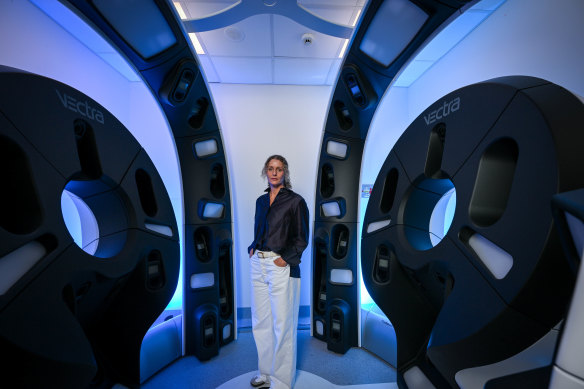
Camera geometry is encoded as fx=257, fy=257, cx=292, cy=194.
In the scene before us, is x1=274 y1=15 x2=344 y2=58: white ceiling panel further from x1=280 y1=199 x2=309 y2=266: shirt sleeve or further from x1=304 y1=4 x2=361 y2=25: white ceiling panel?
x1=280 y1=199 x2=309 y2=266: shirt sleeve

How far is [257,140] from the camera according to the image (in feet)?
11.1

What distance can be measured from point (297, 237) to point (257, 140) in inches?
70.9

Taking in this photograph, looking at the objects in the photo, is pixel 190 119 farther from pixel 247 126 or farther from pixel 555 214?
pixel 555 214

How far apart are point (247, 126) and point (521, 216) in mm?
3081

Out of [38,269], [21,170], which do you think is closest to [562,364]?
[38,269]

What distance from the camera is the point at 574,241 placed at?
56 centimetres

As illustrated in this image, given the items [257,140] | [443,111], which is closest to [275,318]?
[443,111]

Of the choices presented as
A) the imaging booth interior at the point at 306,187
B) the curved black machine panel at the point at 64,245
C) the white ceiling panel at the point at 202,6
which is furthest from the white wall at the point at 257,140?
the curved black machine panel at the point at 64,245

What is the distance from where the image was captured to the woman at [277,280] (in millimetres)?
1939

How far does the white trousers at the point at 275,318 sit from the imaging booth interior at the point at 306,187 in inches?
11.3

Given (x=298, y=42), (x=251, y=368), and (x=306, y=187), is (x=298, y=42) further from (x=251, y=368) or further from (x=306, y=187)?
(x=251, y=368)

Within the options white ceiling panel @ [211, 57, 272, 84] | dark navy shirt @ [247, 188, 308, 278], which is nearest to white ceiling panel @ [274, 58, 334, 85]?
white ceiling panel @ [211, 57, 272, 84]

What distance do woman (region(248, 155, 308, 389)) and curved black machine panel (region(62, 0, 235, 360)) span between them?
671mm

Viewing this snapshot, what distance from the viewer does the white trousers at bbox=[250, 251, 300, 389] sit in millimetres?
1932
